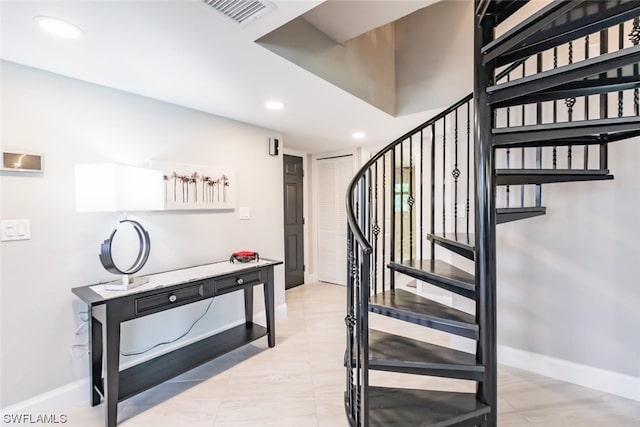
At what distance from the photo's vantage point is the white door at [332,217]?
4.77 metres

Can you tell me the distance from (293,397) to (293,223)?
9.37 ft

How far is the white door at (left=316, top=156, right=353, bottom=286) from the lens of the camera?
4770mm

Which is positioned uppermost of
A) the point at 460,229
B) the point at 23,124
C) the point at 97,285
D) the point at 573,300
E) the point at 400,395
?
the point at 23,124

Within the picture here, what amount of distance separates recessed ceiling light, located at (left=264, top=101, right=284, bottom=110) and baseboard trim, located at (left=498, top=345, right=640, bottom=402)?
2.74 m

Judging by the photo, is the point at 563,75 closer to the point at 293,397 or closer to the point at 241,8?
the point at 241,8

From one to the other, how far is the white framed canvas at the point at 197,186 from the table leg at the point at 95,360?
0.96 meters

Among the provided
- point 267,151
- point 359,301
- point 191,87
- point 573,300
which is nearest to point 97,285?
point 191,87

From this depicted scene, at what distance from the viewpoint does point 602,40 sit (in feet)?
5.65

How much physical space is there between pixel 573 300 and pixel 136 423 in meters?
3.04

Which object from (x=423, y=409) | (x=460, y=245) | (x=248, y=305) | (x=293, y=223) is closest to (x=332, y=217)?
(x=293, y=223)

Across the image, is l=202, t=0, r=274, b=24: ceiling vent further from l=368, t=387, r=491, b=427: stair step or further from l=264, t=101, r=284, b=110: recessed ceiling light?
l=368, t=387, r=491, b=427: stair step

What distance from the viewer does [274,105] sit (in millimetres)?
2629

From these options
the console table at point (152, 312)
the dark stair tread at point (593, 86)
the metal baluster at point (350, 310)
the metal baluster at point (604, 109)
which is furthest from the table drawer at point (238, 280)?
Result: the metal baluster at point (604, 109)

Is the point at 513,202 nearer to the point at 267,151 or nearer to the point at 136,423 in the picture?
the point at 267,151
